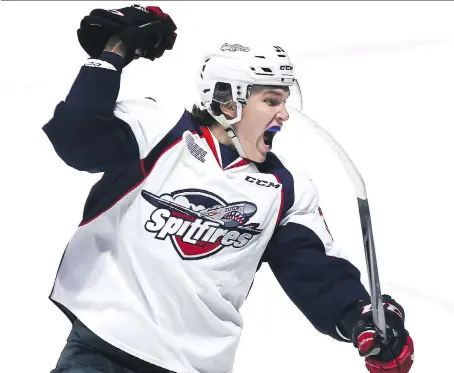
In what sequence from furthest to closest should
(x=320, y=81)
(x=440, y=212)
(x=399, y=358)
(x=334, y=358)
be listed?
(x=320, y=81) → (x=440, y=212) → (x=334, y=358) → (x=399, y=358)

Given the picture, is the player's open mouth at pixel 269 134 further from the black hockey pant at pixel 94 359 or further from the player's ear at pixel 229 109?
the black hockey pant at pixel 94 359

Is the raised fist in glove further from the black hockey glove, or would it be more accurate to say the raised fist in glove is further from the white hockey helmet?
the black hockey glove

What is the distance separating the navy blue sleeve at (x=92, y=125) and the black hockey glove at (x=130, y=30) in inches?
2.2

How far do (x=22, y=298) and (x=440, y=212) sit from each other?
138 cm

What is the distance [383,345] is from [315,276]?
0.25 metres

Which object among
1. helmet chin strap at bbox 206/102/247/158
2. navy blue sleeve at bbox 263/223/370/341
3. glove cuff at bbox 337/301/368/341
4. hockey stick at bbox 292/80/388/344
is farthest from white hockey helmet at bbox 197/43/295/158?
glove cuff at bbox 337/301/368/341

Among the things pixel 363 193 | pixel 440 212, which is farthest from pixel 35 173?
pixel 363 193

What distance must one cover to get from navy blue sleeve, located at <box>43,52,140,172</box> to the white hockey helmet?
0.85ft

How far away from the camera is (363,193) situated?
2199 millimetres

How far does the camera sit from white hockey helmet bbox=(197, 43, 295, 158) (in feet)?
7.29

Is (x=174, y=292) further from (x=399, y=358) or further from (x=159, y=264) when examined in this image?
(x=399, y=358)

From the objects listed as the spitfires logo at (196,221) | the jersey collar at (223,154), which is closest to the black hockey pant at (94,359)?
the spitfires logo at (196,221)

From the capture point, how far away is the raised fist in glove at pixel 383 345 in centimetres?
210

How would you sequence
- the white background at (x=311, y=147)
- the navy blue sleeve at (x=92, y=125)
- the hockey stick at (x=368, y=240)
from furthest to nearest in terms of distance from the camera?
the white background at (x=311, y=147)
the hockey stick at (x=368, y=240)
the navy blue sleeve at (x=92, y=125)
